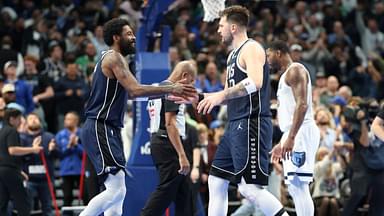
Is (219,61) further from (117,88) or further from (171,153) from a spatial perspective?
(117,88)

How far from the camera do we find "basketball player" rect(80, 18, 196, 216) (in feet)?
34.1

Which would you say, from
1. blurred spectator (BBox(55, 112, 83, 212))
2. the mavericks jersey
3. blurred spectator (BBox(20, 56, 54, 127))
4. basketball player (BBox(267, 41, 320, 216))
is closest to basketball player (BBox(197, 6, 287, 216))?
basketball player (BBox(267, 41, 320, 216))

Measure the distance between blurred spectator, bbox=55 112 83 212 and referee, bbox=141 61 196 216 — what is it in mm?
3909

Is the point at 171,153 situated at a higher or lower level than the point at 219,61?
lower

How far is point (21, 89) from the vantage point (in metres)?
16.7

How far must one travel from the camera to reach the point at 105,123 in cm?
1067

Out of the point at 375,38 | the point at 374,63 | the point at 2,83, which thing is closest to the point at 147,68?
the point at 2,83

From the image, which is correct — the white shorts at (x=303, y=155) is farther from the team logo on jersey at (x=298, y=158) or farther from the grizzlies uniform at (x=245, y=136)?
the grizzlies uniform at (x=245, y=136)

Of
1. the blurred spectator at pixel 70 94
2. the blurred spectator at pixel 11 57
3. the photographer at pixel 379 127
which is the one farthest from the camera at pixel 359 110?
the blurred spectator at pixel 11 57

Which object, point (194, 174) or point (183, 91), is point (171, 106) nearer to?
point (183, 91)

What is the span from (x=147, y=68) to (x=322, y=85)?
6.78 metres

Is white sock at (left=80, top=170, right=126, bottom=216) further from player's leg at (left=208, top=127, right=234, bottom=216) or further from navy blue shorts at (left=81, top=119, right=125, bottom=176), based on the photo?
player's leg at (left=208, top=127, right=234, bottom=216)

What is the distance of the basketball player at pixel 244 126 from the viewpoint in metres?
10.3

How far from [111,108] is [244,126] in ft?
5.11
